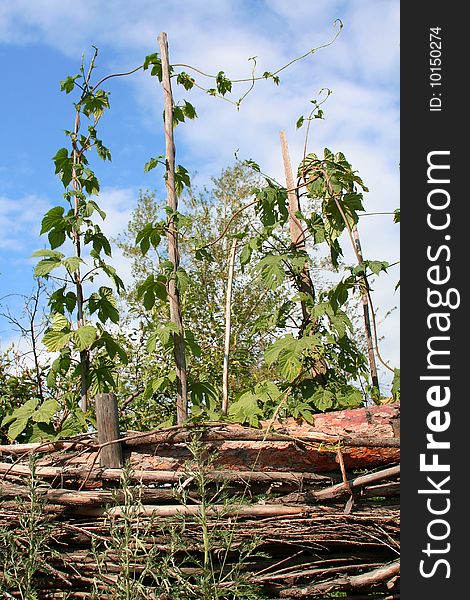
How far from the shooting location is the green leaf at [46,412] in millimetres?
3041

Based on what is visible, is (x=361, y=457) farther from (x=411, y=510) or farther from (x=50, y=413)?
(x=50, y=413)

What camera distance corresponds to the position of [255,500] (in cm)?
285

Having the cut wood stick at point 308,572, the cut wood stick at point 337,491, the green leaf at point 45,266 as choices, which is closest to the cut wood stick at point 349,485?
the cut wood stick at point 337,491

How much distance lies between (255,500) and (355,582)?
18.9 inches

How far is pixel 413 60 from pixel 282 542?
1793 mm

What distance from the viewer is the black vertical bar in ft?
7.66

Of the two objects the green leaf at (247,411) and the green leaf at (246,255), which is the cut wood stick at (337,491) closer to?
the green leaf at (247,411)

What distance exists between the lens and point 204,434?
281 centimetres

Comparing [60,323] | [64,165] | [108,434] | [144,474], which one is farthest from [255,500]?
[64,165]

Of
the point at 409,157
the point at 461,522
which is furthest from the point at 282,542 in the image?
the point at 409,157

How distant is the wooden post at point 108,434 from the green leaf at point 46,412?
33 centimetres

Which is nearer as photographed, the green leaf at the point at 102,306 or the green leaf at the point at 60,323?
the green leaf at the point at 60,323

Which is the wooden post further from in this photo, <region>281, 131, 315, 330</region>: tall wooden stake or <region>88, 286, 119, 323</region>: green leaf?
<region>281, 131, 315, 330</region>: tall wooden stake

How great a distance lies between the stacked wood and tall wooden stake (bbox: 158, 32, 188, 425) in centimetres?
43
